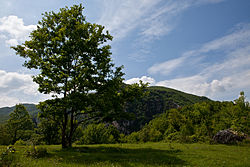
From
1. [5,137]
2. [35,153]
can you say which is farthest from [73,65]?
[5,137]

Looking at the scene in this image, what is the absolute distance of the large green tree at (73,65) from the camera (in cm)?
2145

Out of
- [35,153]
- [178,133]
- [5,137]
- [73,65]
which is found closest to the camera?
[35,153]

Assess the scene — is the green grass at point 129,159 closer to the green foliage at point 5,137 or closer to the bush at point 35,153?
the bush at point 35,153

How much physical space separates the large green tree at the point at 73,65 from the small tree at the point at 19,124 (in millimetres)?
49872

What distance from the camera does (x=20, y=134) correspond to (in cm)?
6425

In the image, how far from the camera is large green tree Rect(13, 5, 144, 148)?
21.5 metres

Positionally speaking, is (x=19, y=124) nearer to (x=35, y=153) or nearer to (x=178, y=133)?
(x=35, y=153)

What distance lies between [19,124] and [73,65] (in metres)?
55.7

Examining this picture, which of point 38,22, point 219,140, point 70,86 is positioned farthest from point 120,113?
point 219,140

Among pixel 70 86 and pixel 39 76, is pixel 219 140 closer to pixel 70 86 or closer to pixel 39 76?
pixel 70 86

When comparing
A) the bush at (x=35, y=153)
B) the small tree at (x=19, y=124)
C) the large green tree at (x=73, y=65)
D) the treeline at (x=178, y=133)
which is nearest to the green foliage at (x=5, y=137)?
the treeline at (x=178, y=133)

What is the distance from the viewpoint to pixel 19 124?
208ft

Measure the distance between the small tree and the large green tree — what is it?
49.9 m

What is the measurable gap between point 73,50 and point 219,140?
3894 cm
